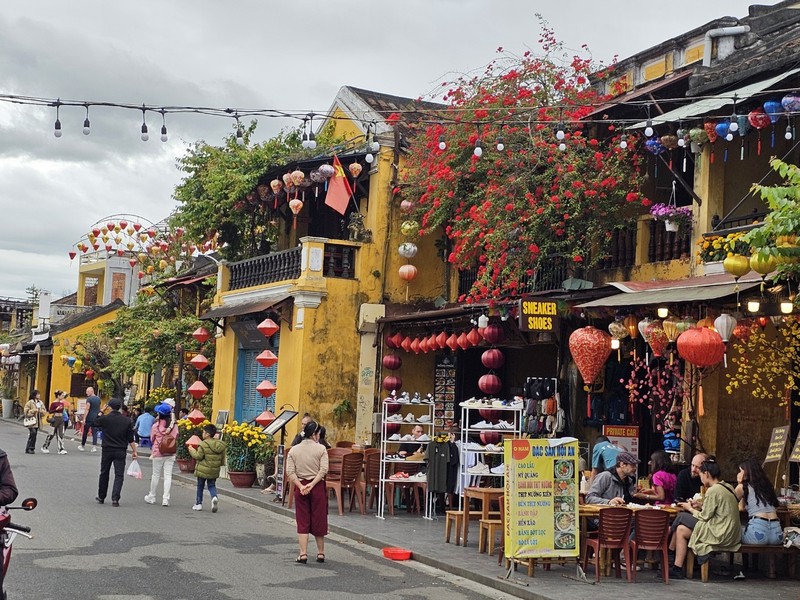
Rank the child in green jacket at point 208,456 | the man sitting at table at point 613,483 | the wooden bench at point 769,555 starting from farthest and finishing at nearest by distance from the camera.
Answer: the child in green jacket at point 208,456
the man sitting at table at point 613,483
the wooden bench at point 769,555

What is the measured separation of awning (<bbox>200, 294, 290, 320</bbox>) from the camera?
23.9 m

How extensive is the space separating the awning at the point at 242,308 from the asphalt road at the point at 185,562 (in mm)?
6340

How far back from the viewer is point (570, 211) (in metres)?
18.0

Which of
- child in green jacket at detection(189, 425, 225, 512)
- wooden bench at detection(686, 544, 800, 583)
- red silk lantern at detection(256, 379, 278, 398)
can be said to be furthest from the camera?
red silk lantern at detection(256, 379, 278, 398)

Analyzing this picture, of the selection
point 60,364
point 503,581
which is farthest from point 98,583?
point 60,364

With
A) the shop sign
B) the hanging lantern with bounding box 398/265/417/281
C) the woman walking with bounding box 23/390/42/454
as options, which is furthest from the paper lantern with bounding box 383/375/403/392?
the woman walking with bounding box 23/390/42/454

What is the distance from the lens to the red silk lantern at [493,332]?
19.0 metres

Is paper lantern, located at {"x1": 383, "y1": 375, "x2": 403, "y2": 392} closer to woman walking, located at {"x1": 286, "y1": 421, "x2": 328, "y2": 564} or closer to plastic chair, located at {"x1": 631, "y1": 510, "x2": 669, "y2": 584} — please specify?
woman walking, located at {"x1": 286, "y1": 421, "x2": 328, "y2": 564}

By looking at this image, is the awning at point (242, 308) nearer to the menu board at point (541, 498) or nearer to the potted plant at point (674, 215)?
the potted plant at point (674, 215)

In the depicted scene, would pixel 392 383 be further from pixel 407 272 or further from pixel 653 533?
pixel 653 533

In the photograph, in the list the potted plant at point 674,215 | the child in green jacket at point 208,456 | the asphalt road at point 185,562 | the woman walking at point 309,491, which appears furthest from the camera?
the child in green jacket at point 208,456

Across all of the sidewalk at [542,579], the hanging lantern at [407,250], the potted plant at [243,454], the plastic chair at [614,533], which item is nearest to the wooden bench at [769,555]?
the sidewalk at [542,579]

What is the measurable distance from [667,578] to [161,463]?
966 centimetres

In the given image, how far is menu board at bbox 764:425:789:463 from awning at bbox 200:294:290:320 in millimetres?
12014
